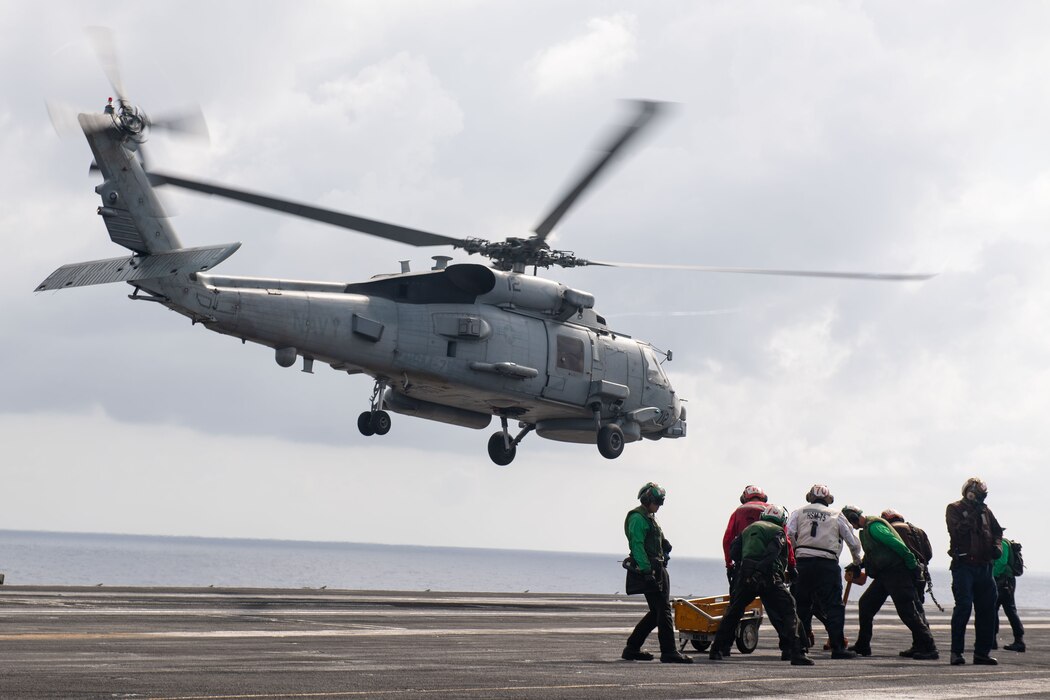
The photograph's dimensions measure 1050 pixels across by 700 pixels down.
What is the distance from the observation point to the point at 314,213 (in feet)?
88.8

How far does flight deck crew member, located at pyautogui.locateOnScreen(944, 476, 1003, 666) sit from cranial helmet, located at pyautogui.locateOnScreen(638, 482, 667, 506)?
12.4 feet

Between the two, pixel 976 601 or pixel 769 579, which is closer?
pixel 769 579

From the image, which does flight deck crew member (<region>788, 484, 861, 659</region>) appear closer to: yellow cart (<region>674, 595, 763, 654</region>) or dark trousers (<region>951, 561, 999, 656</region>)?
yellow cart (<region>674, 595, 763, 654</region>)

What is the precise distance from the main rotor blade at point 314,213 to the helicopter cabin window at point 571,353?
4652 millimetres

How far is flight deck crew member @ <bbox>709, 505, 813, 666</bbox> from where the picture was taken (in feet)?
48.1

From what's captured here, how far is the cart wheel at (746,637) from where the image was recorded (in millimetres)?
16219

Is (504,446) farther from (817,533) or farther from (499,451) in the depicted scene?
(817,533)

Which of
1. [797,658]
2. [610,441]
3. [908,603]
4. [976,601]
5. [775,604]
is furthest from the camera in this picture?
[610,441]

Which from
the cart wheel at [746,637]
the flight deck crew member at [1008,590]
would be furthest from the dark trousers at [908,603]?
the flight deck crew member at [1008,590]

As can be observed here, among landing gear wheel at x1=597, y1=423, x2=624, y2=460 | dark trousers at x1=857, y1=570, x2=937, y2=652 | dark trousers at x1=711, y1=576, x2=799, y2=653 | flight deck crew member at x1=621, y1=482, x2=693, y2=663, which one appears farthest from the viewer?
landing gear wheel at x1=597, y1=423, x2=624, y2=460

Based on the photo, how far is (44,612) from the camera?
19.4 metres

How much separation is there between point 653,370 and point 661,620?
21.7 m

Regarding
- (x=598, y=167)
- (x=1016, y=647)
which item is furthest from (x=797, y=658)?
(x=598, y=167)

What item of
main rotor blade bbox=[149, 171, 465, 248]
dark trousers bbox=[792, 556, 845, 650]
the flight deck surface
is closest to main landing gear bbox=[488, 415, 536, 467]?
main rotor blade bbox=[149, 171, 465, 248]
